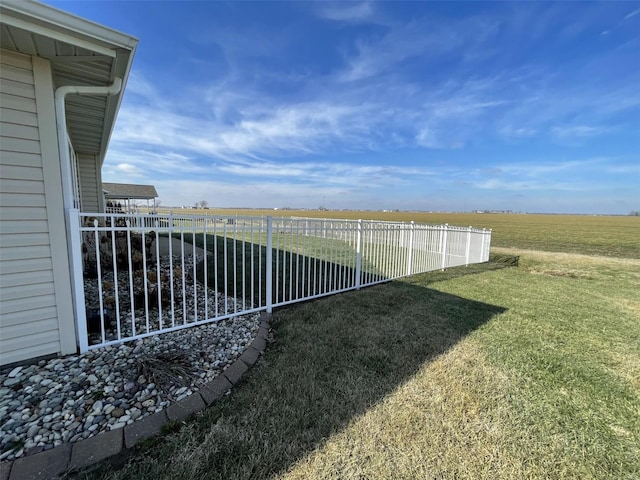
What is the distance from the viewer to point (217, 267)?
6355 millimetres

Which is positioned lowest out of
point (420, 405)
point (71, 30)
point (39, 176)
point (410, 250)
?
point (420, 405)

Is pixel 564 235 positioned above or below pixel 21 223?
below

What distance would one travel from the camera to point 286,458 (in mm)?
1641

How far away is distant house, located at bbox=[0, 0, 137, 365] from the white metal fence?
0.17 m

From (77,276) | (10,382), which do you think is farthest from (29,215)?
(10,382)

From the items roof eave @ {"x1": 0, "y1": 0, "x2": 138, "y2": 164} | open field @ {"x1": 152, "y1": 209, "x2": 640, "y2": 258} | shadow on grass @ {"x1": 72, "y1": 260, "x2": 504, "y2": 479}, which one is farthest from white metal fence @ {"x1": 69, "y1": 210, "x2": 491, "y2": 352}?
open field @ {"x1": 152, "y1": 209, "x2": 640, "y2": 258}

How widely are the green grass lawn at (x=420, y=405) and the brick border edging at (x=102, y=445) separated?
0.10m

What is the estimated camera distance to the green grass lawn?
162 cm

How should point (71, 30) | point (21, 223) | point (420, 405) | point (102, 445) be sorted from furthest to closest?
point (21, 223) < point (420, 405) < point (71, 30) < point (102, 445)

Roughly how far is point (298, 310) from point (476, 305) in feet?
10.9

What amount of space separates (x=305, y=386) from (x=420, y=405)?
38.7 inches

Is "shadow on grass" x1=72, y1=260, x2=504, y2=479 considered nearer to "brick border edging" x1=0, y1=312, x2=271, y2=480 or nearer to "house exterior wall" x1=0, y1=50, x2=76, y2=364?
"brick border edging" x1=0, y1=312, x2=271, y2=480

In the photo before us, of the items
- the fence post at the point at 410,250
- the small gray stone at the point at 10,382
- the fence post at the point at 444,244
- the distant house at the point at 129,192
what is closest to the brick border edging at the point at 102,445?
the small gray stone at the point at 10,382

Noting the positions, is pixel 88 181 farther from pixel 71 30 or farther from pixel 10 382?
pixel 10 382
